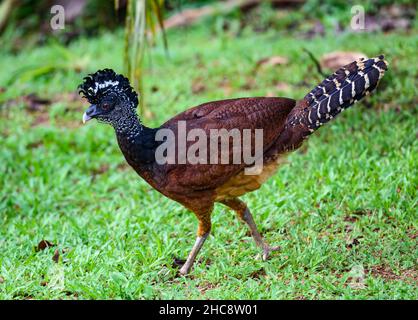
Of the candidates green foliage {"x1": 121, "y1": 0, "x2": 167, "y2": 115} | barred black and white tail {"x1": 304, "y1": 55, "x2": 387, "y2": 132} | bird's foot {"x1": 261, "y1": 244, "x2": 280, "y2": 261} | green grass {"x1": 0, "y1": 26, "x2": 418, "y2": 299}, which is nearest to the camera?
green grass {"x1": 0, "y1": 26, "x2": 418, "y2": 299}

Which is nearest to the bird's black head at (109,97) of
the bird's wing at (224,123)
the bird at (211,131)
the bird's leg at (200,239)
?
the bird at (211,131)

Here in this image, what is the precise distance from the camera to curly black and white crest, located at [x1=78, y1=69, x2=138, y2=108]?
4.85 metres

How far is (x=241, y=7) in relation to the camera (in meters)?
11.4

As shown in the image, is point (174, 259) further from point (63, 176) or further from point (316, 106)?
point (63, 176)

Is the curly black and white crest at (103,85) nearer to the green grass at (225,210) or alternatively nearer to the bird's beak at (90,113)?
the bird's beak at (90,113)

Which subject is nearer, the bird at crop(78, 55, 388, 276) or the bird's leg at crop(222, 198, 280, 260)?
the bird at crop(78, 55, 388, 276)

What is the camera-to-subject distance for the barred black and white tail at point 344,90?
4.84 metres

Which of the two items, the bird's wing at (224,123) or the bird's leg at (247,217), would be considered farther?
the bird's leg at (247,217)

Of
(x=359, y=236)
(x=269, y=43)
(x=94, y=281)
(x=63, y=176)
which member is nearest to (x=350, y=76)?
(x=359, y=236)

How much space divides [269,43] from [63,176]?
Result: 4.18 meters

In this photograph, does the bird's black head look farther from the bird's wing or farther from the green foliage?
the green foliage

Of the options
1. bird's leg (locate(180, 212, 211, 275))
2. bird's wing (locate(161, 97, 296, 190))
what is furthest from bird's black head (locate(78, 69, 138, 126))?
bird's leg (locate(180, 212, 211, 275))

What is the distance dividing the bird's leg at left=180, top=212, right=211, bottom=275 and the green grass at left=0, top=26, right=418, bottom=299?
0.11 m

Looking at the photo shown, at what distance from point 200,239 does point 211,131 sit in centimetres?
80
